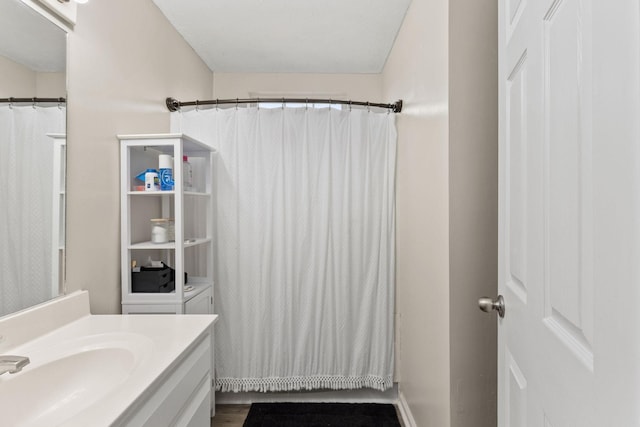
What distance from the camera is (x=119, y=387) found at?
820mm

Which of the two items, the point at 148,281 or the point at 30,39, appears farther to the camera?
the point at 148,281

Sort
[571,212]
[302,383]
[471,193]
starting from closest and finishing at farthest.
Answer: [571,212] → [471,193] → [302,383]

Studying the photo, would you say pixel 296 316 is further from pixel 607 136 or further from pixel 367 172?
pixel 607 136

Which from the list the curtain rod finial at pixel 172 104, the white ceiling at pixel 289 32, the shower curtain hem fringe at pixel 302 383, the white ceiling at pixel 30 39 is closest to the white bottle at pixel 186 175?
the curtain rod finial at pixel 172 104

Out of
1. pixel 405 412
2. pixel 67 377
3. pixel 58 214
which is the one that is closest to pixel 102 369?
pixel 67 377

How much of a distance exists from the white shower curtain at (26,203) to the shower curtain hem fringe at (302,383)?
1284 mm

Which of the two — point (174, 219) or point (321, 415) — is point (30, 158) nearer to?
point (174, 219)

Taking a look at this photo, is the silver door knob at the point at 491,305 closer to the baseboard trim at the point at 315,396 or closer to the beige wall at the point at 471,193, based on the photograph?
the beige wall at the point at 471,193

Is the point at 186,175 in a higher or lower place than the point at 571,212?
higher

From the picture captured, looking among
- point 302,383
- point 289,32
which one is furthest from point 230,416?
point 289,32

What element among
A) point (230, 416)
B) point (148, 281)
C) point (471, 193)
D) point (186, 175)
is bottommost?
point (230, 416)

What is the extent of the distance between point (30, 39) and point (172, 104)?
3.22ft

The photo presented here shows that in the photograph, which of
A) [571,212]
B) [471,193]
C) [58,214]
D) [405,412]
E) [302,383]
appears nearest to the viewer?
[571,212]

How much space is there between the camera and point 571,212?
23.6 inches
